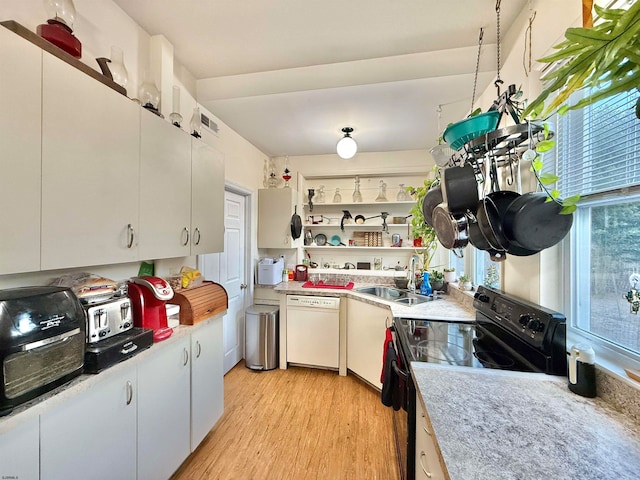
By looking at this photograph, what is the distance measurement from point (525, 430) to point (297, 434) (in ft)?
5.58

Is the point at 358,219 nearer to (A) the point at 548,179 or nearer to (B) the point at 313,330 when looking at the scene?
(B) the point at 313,330

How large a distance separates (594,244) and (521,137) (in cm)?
54

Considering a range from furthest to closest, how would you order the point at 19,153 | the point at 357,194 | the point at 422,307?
the point at 357,194, the point at 422,307, the point at 19,153

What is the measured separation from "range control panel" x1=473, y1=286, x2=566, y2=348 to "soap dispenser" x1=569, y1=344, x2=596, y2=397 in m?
0.12

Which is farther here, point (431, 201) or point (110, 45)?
point (431, 201)

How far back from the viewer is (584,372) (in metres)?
0.92

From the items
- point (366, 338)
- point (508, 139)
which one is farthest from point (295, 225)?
point (508, 139)

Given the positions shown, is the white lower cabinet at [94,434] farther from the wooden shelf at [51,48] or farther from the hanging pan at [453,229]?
the hanging pan at [453,229]

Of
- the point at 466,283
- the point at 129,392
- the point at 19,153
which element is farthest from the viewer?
the point at 466,283

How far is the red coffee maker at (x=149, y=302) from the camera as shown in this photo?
1377 mm

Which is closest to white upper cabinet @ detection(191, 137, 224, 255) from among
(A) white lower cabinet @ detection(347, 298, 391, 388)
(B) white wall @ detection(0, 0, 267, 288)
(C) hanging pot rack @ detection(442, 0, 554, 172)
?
(B) white wall @ detection(0, 0, 267, 288)

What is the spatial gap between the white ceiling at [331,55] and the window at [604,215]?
94 cm

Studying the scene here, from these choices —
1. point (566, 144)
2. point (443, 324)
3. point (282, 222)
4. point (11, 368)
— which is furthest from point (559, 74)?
point (282, 222)

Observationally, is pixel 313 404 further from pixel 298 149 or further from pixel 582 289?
pixel 298 149
